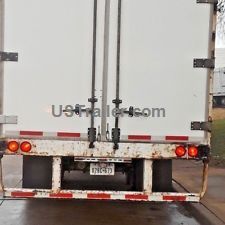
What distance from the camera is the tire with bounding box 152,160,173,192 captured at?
763 cm

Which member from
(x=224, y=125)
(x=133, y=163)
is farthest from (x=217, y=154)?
(x=133, y=163)

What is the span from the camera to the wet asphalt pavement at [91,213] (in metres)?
8.71

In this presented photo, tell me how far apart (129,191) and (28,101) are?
1.73 m

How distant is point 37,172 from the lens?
24.8ft

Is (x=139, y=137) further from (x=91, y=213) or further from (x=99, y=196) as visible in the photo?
(x=91, y=213)

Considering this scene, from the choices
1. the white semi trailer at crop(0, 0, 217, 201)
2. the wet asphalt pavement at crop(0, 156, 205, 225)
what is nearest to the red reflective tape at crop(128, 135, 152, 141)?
the white semi trailer at crop(0, 0, 217, 201)

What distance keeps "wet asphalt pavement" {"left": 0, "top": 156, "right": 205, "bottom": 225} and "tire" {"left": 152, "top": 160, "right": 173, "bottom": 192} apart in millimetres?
1232

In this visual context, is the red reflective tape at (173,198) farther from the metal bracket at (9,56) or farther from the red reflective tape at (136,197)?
the metal bracket at (9,56)

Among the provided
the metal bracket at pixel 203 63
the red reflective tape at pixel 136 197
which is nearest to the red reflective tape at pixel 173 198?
the red reflective tape at pixel 136 197

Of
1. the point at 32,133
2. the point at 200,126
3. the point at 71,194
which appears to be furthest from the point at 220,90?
the point at 32,133

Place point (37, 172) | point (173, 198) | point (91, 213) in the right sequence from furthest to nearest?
point (91, 213) < point (37, 172) < point (173, 198)

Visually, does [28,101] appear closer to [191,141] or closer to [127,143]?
[127,143]

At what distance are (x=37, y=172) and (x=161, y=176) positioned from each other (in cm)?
165

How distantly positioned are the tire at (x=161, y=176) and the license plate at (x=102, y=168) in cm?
59
